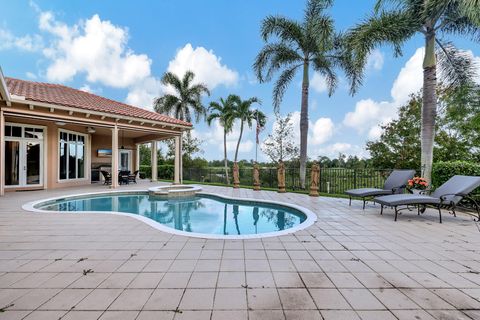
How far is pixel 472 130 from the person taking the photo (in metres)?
13.9

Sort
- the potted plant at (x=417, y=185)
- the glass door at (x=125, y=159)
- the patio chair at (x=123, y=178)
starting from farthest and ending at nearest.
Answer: the glass door at (x=125, y=159), the patio chair at (x=123, y=178), the potted plant at (x=417, y=185)

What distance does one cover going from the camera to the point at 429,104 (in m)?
8.24

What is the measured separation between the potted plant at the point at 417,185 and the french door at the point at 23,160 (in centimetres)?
1488

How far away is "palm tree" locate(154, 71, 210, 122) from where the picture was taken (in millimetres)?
22578

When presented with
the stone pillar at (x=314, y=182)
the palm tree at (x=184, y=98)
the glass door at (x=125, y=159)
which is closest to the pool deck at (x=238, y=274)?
the stone pillar at (x=314, y=182)

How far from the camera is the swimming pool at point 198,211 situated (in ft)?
19.8

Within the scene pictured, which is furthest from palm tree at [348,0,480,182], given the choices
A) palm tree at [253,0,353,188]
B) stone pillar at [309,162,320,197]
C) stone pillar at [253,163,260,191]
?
stone pillar at [253,163,260,191]

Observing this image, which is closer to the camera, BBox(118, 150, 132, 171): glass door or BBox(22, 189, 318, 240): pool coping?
BBox(22, 189, 318, 240): pool coping

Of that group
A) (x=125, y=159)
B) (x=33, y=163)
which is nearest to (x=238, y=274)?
(x=33, y=163)

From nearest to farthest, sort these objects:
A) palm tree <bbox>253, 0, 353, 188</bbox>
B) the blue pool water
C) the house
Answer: the blue pool water → the house → palm tree <bbox>253, 0, 353, 188</bbox>

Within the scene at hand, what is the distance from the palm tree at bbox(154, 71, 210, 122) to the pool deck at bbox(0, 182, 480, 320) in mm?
18599

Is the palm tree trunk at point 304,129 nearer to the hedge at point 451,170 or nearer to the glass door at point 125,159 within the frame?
the hedge at point 451,170

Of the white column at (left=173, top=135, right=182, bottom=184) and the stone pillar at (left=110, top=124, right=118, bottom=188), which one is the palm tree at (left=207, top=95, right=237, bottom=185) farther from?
the stone pillar at (left=110, top=124, right=118, bottom=188)

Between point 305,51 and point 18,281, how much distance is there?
13929 mm
